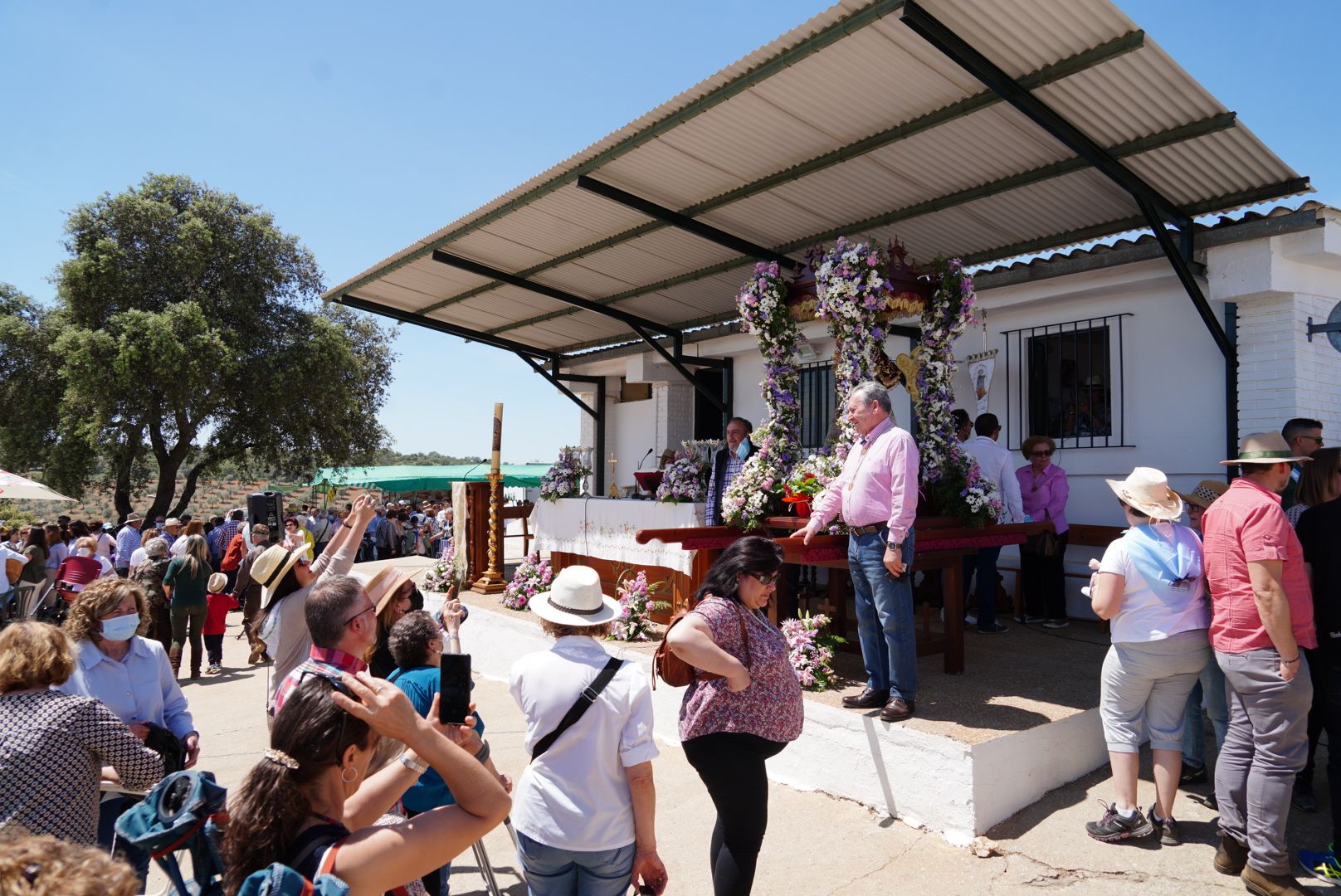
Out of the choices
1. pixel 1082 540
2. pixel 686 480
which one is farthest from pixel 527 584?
pixel 1082 540

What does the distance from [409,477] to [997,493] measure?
22.5 meters

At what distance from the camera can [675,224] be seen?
8.98 meters

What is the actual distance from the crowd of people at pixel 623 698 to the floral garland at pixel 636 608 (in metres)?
3.28

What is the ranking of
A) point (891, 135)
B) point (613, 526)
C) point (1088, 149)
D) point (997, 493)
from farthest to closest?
point (613, 526) → point (997, 493) → point (891, 135) → point (1088, 149)

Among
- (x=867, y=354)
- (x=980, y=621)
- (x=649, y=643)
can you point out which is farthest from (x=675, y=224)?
(x=980, y=621)

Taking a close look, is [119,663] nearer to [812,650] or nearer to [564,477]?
[812,650]

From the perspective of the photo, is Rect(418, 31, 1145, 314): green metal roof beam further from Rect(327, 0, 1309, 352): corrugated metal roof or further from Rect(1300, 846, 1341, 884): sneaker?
Rect(1300, 846, 1341, 884): sneaker

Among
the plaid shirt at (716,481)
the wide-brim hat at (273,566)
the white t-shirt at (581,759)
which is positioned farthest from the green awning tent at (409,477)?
the white t-shirt at (581,759)

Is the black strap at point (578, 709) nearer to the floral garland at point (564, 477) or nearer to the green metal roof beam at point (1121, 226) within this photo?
the green metal roof beam at point (1121, 226)

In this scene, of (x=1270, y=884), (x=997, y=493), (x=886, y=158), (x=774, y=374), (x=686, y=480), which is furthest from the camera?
(x=686, y=480)

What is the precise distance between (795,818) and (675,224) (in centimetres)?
615

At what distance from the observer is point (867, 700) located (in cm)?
526

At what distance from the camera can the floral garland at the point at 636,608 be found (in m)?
8.18

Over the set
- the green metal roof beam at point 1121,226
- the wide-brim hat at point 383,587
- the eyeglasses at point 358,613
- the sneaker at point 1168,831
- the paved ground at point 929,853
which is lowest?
the paved ground at point 929,853
